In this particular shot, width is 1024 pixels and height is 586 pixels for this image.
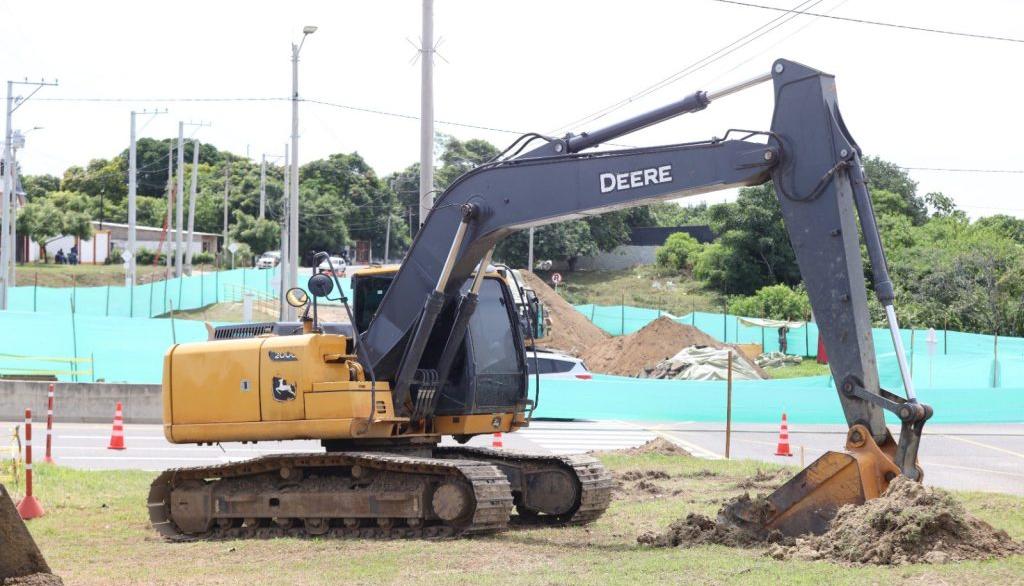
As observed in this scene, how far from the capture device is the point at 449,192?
11.6 metres

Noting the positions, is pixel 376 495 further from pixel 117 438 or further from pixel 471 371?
pixel 117 438

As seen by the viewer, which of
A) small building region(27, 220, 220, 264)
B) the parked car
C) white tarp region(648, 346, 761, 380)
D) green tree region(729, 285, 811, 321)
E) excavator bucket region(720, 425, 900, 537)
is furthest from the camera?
small building region(27, 220, 220, 264)

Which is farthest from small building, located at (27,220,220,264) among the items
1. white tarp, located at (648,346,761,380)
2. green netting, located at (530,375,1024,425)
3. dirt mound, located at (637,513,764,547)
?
dirt mound, located at (637,513,764,547)

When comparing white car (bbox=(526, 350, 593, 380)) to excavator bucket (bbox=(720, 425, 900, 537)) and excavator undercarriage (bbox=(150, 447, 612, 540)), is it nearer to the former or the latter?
excavator undercarriage (bbox=(150, 447, 612, 540))

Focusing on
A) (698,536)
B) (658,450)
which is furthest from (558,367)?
(698,536)

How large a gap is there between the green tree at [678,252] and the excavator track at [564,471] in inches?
2524

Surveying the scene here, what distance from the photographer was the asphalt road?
62.7 ft

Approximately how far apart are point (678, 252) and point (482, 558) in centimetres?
6898

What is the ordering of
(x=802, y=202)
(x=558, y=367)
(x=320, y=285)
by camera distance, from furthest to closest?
(x=558, y=367), (x=320, y=285), (x=802, y=202)

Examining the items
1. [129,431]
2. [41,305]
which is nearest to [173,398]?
[129,431]

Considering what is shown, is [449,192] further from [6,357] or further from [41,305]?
[41,305]

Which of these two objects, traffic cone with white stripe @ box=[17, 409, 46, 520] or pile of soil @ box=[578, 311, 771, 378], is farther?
pile of soil @ box=[578, 311, 771, 378]

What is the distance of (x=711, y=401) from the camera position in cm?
2816

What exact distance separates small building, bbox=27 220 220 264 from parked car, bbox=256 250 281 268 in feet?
17.7
